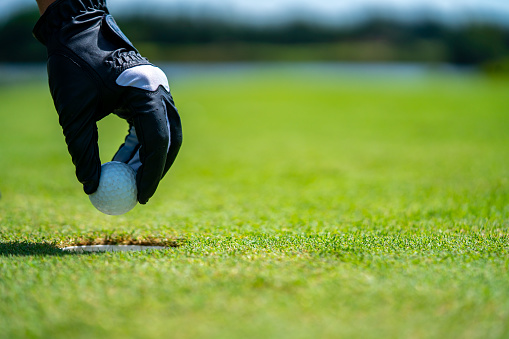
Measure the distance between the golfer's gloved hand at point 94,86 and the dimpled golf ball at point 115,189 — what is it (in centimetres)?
5

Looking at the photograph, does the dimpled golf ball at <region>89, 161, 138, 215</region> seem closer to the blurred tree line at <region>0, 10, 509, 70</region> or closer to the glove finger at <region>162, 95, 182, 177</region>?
the glove finger at <region>162, 95, 182, 177</region>

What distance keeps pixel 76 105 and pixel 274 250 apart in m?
1.26

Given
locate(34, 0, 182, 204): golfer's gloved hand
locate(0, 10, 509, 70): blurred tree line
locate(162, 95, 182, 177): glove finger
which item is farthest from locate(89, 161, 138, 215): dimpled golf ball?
locate(0, 10, 509, 70): blurred tree line

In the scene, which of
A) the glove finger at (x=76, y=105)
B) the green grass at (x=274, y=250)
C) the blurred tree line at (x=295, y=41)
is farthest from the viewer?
the blurred tree line at (x=295, y=41)

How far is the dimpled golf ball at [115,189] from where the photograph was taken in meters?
2.71

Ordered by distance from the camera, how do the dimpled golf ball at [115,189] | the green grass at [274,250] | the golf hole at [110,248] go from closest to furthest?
1. the green grass at [274,250]
2. the dimpled golf ball at [115,189]
3. the golf hole at [110,248]

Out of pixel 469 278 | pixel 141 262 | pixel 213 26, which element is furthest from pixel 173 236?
pixel 213 26

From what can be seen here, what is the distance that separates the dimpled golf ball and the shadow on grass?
32 centimetres

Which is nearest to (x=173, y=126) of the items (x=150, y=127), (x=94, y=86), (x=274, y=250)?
(x=150, y=127)

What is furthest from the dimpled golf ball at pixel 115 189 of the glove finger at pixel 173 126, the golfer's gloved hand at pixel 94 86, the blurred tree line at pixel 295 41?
the blurred tree line at pixel 295 41

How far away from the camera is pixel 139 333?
Result: 5.81 ft

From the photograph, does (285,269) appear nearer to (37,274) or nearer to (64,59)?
(37,274)

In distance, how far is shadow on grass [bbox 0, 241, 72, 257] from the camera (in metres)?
2.64

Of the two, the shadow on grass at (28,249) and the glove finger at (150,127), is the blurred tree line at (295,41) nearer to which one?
the shadow on grass at (28,249)
